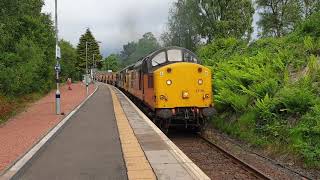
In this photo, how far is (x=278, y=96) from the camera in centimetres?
1723

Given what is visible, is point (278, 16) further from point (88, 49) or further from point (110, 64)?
point (110, 64)

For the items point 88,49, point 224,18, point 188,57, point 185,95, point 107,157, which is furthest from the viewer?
point 88,49

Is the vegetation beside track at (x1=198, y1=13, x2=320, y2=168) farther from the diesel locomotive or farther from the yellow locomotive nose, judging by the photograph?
the yellow locomotive nose

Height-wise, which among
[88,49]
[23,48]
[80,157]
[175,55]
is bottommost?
[80,157]

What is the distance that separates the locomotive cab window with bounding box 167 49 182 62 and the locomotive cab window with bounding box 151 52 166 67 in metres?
0.25

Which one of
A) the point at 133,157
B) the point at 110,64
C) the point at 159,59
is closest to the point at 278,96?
the point at 159,59

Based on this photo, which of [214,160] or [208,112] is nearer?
[214,160]

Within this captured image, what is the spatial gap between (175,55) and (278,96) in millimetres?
5818

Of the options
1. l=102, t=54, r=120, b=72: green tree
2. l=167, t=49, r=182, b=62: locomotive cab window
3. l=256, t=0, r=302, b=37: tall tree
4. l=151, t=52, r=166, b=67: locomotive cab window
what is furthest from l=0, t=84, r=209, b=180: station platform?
l=102, t=54, r=120, b=72: green tree

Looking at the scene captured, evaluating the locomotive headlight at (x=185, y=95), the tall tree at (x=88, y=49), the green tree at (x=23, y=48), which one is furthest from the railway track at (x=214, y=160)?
the tall tree at (x=88, y=49)

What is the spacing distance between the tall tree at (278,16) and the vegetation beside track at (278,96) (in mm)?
29008

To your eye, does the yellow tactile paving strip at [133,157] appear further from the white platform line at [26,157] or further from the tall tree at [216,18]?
→ the tall tree at [216,18]

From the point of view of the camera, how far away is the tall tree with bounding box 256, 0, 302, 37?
53438 mm

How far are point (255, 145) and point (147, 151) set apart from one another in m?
5.14
